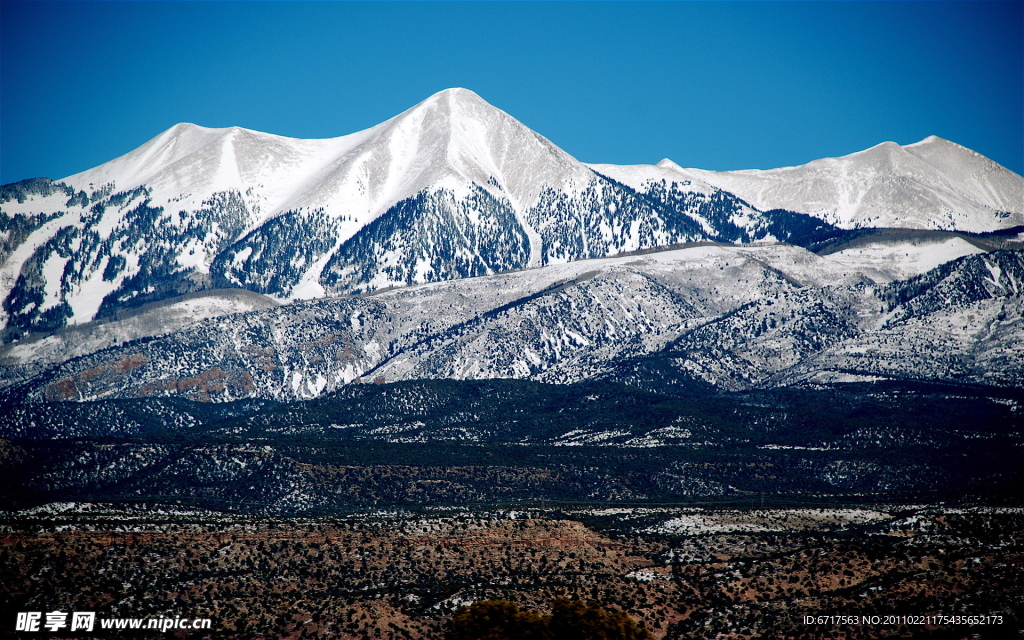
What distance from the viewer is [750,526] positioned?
15912 cm

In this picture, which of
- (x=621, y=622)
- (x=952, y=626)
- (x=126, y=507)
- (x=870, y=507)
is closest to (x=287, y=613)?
(x=621, y=622)

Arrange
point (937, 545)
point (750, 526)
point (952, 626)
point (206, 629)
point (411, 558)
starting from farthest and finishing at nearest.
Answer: point (750, 526) < point (411, 558) < point (937, 545) < point (206, 629) < point (952, 626)

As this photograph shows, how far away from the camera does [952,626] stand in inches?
3748

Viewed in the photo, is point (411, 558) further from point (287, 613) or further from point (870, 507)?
point (870, 507)

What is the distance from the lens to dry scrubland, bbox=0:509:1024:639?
10794cm

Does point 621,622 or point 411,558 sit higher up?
point 411,558

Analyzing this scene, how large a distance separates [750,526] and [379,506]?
54.5 metres

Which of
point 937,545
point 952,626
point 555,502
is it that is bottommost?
point 952,626

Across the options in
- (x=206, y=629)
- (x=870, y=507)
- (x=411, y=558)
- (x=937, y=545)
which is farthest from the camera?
(x=870, y=507)

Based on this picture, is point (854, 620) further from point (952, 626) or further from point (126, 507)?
point (126, 507)

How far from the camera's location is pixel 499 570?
426 ft

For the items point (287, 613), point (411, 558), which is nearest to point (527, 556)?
point (411, 558)

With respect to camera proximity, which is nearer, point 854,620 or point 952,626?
point 952,626

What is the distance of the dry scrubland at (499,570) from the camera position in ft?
354
